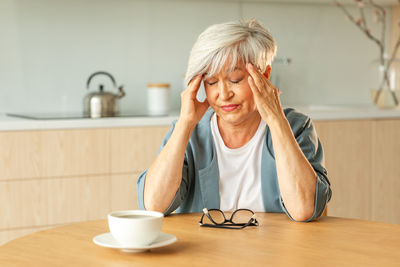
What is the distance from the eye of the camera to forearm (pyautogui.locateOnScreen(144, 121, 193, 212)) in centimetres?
173

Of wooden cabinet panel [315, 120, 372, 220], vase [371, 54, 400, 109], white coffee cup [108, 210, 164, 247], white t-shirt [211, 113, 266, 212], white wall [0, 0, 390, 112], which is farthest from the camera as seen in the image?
vase [371, 54, 400, 109]

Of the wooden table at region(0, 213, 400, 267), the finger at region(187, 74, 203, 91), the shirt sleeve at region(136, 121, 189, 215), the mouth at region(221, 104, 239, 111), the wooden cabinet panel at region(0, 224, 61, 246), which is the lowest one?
the wooden cabinet panel at region(0, 224, 61, 246)

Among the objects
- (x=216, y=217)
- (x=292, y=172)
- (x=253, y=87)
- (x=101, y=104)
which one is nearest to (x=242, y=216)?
(x=216, y=217)

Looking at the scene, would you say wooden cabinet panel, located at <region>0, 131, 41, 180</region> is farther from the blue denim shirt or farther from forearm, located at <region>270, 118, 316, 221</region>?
forearm, located at <region>270, 118, 316, 221</region>

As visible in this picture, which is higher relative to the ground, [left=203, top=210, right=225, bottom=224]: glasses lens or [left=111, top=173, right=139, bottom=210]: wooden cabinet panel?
[left=203, top=210, right=225, bottom=224]: glasses lens

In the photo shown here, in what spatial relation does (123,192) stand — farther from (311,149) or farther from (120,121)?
(311,149)

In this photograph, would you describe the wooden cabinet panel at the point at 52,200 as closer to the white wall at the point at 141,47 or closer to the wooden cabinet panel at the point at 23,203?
the wooden cabinet panel at the point at 23,203

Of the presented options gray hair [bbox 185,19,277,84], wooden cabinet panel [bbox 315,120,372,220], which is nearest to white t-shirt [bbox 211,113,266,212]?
gray hair [bbox 185,19,277,84]

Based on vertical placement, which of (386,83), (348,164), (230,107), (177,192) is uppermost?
(386,83)

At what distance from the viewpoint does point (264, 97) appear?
177cm

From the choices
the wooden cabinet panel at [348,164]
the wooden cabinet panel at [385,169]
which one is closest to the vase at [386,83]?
the wooden cabinet panel at [385,169]

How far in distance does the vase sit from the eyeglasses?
8.80 feet

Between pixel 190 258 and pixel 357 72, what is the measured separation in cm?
352

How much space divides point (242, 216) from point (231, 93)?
1.24ft
